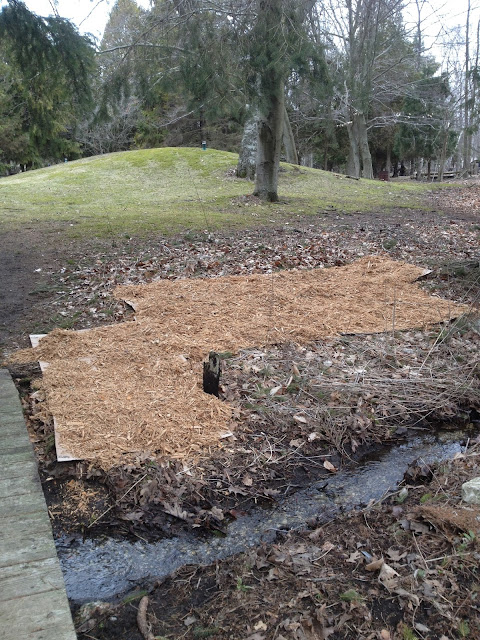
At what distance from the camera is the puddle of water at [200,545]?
125 inches

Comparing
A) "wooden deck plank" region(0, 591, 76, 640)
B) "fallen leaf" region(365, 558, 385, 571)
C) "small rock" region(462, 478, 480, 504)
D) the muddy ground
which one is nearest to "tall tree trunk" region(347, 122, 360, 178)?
the muddy ground

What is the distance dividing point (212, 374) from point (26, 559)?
2.46 meters

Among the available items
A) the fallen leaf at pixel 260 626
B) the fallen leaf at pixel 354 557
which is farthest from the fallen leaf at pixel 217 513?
the fallen leaf at pixel 260 626

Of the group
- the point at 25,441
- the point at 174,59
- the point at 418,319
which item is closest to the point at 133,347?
the point at 25,441

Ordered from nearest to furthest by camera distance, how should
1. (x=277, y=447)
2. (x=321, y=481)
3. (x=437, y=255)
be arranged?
(x=321, y=481) → (x=277, y=447) → (x=437, y=255)

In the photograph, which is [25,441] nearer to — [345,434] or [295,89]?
[345,434]

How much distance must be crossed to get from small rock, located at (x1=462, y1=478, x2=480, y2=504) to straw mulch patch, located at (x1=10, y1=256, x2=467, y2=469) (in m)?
1.87

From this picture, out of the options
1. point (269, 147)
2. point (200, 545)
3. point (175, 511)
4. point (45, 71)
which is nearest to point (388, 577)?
point (200, 545)

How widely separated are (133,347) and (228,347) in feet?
3.29

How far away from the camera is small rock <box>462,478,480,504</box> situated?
11.2 feet

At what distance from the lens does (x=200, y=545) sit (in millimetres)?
3477

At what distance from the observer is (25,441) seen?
12.9 feet

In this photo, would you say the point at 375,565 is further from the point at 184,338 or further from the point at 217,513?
the point at 184,338

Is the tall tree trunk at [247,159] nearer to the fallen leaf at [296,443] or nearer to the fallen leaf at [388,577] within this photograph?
the fallen leaf at [296,443]
